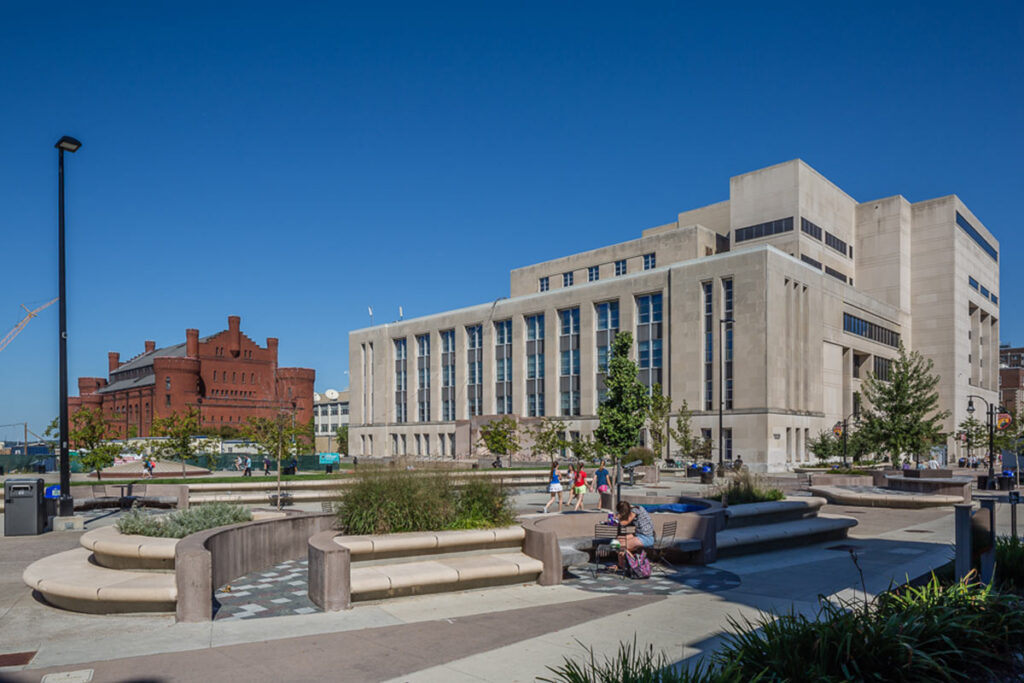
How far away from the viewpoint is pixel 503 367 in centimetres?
7681

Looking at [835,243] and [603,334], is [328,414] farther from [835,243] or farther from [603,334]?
[835,243]

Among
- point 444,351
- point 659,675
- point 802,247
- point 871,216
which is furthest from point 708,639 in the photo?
point 871,216

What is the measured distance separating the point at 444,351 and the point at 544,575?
73.9m

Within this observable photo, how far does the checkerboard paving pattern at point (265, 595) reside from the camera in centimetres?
927

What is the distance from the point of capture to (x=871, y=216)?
80875mm

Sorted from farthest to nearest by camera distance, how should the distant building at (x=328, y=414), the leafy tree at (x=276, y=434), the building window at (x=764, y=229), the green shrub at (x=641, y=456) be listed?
the distant building at (x=328, y=414), the building window at (x=764, y=229), the green shrub at (x=641, y=456), the leafy tree at (x=276, y=434)

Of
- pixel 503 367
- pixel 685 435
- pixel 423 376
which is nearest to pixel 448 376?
pixel 423 376

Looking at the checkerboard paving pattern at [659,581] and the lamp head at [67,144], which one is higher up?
the lamp head at [67,144]

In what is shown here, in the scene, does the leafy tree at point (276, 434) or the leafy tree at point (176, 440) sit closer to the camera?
the leafy tree at point (276, 434)

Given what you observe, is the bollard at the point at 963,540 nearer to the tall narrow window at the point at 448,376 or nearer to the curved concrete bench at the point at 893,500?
the curved concrete bench at the point at 893,500

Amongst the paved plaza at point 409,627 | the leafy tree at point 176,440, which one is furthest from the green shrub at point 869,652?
the leafy tree at point 176,440

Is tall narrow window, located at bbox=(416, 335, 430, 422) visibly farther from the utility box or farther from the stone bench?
the stone bench

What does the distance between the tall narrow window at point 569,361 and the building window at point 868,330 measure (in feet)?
78.5

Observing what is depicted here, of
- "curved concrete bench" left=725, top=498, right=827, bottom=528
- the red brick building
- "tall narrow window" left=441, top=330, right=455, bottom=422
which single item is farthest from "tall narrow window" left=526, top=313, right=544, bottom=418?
"curved concrete bench" left=725, top=498, right=827, bottom=528
